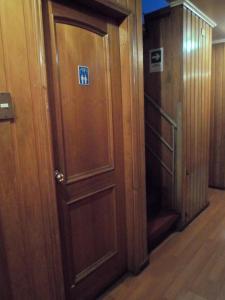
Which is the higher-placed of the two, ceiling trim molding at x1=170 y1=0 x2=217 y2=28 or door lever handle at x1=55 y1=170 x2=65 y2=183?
ceiling trim molding at x1=170 y1=0 x2=217 y2=28

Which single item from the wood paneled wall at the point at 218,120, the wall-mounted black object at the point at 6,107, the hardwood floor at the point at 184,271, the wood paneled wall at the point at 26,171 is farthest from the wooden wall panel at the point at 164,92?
the wall-mounted black object at the point at 6,107

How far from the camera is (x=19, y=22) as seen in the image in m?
1.14

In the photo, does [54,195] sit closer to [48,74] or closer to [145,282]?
[48,74]

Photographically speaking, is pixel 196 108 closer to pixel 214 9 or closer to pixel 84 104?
pixel 214 9

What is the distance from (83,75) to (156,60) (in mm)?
1403

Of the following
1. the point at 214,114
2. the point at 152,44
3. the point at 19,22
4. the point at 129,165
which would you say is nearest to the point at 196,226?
the point at 129,165

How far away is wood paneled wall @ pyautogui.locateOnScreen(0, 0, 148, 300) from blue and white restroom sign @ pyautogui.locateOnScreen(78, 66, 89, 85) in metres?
0.38

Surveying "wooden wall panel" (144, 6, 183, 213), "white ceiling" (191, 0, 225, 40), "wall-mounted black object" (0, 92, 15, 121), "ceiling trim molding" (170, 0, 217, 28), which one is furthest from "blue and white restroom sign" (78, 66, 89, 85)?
"white ceiling" (191, 0, 225, 40)

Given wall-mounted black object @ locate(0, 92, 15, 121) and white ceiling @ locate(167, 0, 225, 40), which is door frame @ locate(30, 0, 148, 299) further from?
white ceiling @ locate(167, 0, 225, 40)

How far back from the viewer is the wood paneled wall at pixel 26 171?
114 centimetres

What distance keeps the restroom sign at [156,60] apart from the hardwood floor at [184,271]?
195 centimetres

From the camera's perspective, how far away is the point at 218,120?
3906mm

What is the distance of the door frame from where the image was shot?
4.17 ft

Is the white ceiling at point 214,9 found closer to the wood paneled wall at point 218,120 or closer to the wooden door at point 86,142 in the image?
the wood paneled wall at point 218,120
